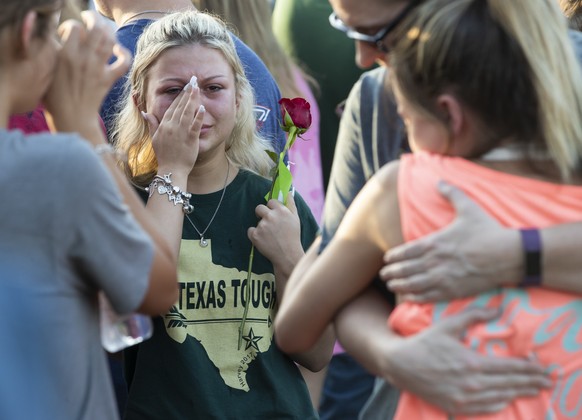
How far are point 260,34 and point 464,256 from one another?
9.52ft

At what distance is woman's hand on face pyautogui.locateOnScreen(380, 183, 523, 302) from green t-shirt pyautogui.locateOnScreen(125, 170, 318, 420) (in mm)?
1060

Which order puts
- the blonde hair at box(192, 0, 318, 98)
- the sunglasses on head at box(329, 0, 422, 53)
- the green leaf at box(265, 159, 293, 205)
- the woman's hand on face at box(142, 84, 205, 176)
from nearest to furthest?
the sunglasses on head at box(329, 0, 422, 53) < the woman's hand on face at box(142, 84, 205, 176) < the green leaf at box(265, 159, 293, 205) < the blonde hair at box(192, 0, 318, 98)

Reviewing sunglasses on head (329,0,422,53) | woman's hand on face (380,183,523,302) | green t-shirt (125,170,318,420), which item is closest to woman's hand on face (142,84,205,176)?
green t-shirt (125,170,318,420)

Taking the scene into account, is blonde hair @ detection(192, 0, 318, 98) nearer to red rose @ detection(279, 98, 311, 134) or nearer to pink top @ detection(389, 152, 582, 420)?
red rose @ detection(279, 98, 311, 134)

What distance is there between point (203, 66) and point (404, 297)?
142cm

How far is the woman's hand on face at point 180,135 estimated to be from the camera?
9.99 feet

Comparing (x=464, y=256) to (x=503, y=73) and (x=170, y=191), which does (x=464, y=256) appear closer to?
(x=503, y=73)

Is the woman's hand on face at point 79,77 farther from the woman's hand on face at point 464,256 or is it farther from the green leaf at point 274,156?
the green leaf at point 274,156

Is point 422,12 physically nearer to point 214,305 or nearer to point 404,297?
point 404,297

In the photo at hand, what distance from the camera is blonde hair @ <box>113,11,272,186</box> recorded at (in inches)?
130

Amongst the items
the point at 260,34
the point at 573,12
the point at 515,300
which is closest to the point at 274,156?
the point at 573,12

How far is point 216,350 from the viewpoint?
9.76ft

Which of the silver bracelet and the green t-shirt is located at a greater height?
the silver bracelet

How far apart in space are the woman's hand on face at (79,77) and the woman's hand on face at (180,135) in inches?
28.7
